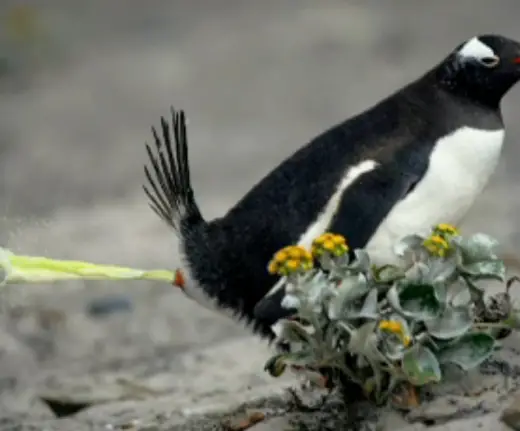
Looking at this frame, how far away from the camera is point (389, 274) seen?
3.02 ft

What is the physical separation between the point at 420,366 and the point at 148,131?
193cm

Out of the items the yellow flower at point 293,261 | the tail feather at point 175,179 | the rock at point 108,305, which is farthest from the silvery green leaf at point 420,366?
the rock at point 108,305

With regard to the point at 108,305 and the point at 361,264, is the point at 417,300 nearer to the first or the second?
the point at 361,264

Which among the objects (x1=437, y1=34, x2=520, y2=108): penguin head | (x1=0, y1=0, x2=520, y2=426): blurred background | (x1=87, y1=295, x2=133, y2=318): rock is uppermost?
(x1=437, y1=34, x2=520, y2=108): penguin head

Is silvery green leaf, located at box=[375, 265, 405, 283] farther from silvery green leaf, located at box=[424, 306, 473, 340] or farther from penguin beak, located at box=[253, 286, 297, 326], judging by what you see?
penguin beak, located at box=[253, 286, 297, 326]

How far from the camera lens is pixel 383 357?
886mm

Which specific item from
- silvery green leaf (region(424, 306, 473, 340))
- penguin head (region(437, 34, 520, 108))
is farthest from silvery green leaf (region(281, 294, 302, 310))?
penguin head (region(437, 34, 520, 108))

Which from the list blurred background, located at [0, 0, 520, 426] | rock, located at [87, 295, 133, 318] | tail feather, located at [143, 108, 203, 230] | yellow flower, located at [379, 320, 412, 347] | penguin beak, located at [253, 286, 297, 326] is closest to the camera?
yellow flower, located at [379, 320, 412, 347]

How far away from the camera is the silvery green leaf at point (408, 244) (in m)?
0.94

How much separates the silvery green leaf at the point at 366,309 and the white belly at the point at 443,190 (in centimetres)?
22

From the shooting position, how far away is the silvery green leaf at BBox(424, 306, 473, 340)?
0.90m

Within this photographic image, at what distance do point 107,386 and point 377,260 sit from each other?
A: 51cm

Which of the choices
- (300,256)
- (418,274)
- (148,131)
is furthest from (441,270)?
(148,131)

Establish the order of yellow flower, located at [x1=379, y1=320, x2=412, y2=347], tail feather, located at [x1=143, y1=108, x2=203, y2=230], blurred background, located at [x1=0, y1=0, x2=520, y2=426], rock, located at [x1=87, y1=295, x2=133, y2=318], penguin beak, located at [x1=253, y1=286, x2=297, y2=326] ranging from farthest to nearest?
rock, located at [x1=87, y1=295, x2=133, y2=318], blurred background, located at [x1=0, y1=0, x2=520, y2=426], tail feather, located at [x1=143, y1=108, x2=203, y2=230], penguin beak, located at [x1=253, y1=286, x2=297, y2=326], yellow flower, located at [x1=379, y1=320, x2=412, y2=347]
